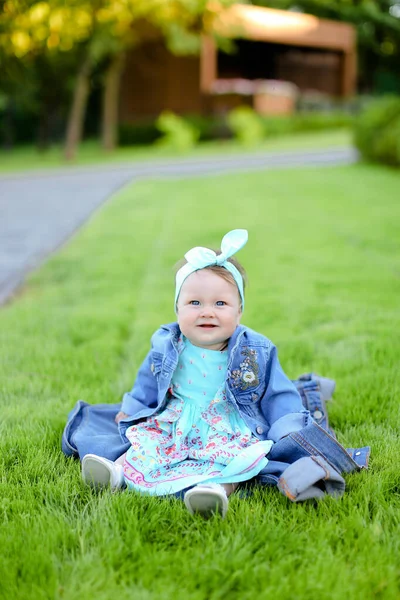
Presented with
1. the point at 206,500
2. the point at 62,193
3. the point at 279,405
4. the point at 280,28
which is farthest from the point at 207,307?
the point at 280,28

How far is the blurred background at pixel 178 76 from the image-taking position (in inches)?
771

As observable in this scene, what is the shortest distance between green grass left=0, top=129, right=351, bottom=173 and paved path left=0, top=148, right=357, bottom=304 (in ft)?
4.98

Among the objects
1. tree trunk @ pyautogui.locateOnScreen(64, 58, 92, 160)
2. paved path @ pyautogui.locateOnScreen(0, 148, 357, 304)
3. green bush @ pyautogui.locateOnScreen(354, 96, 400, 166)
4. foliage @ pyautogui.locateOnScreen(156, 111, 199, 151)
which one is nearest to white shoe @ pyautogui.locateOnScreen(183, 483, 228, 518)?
paved path @ pyautogui.locateOnScreen(0, 148, 357, 304)

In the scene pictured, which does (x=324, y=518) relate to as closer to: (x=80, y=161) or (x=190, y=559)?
(x=190, y=559)

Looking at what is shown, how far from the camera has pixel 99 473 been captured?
7.51 ft

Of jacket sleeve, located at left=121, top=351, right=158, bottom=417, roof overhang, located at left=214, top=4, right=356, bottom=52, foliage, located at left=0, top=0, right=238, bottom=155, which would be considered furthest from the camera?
roof overhang, located at left=214, top=4, right=356, bottom=52

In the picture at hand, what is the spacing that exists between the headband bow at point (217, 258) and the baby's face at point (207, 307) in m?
0.03

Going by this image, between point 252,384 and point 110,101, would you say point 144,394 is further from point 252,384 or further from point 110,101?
point 110,101

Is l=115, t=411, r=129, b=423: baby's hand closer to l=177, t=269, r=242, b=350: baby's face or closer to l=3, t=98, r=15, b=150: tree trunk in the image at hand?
l=177, t=269, r=242, b=350: baby's face

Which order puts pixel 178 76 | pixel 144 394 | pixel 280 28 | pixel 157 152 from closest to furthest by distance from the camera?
1. pixel 144 394
2. pixel 157 152
3. pixel 280 28
4. pixel 178 76

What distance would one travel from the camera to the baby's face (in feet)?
8.36

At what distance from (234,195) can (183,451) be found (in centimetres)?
841

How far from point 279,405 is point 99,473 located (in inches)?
28.3

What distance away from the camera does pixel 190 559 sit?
187 cm
